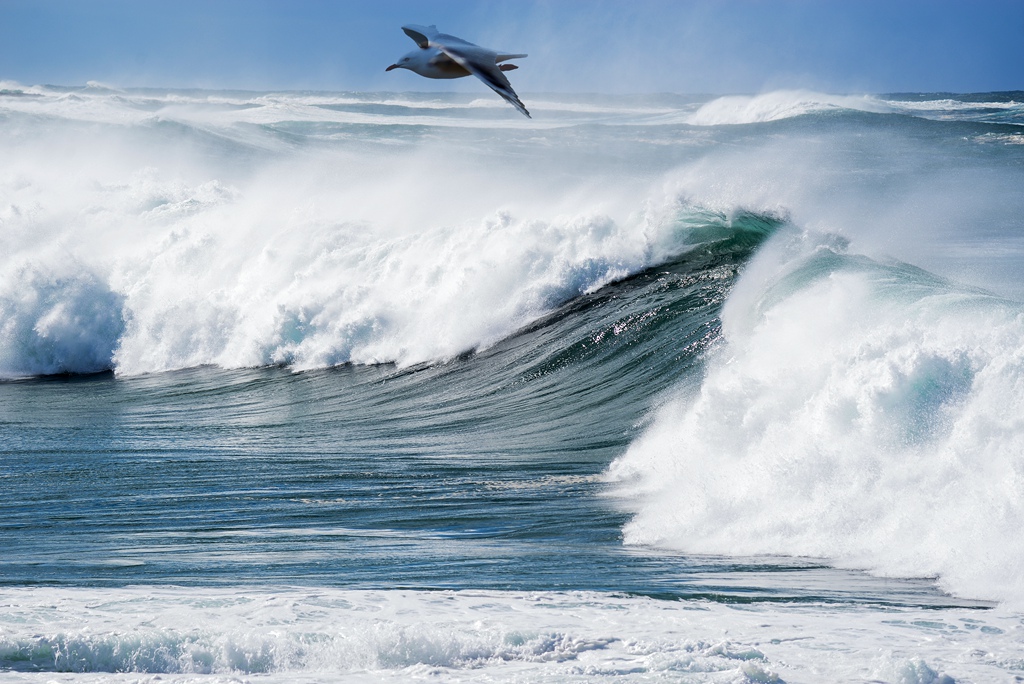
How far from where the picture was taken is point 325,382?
525 inches

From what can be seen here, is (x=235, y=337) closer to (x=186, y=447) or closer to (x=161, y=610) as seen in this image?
(x=186, y=447)

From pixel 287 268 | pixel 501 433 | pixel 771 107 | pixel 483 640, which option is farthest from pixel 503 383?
pixel 771 107

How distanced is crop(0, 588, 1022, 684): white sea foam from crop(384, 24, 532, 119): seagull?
8.26 feet

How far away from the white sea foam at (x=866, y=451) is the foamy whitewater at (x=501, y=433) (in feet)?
0.09

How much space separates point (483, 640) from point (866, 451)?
341 centimetres

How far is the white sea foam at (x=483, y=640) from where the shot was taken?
511cm

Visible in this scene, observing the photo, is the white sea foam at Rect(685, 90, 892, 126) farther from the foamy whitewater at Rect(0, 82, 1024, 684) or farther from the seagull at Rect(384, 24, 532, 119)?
the seagull at Rect(384, 24, 532, 119)

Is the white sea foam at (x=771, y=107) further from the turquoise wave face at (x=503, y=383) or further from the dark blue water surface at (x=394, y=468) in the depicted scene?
the dark blue water surface at (x=394, y=468)

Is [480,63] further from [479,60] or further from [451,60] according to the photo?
[451,60]

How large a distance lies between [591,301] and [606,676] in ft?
29.3

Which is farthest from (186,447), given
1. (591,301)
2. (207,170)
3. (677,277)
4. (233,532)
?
(207,170)

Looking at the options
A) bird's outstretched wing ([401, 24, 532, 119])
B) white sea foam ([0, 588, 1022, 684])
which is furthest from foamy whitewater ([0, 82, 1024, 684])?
bird's outstretched wing ([401, 24, 532, 119])

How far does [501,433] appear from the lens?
10617 millimetres

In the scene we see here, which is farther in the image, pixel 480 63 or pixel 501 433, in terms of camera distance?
pixel 501 433
